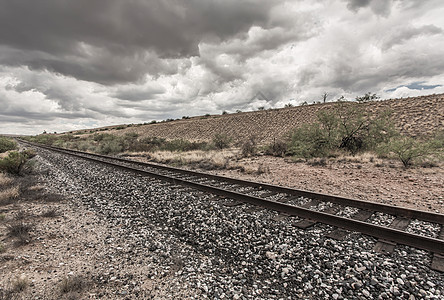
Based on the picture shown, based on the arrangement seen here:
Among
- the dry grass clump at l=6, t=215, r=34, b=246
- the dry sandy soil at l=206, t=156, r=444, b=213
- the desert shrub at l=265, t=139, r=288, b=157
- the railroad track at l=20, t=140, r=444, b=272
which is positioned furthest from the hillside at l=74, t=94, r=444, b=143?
the dry grass clump at l=6, t=215, r=34, b=246

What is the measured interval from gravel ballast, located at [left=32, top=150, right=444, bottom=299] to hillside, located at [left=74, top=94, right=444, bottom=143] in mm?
21983

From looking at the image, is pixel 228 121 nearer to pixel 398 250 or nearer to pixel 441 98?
pixel 441 98

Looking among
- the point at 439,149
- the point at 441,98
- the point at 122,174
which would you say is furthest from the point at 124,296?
the point at 441,98

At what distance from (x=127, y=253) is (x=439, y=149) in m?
16.1

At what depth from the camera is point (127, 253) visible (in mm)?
4387

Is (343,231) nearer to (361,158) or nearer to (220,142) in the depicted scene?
(361,158)

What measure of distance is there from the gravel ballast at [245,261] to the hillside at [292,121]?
2198cm

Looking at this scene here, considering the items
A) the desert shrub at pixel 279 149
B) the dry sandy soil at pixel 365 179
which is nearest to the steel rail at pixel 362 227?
the dry sandy soil at pixel 365 179

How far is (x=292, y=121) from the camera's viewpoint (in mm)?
48719

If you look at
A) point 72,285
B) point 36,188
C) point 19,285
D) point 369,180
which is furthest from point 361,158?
point 36,188

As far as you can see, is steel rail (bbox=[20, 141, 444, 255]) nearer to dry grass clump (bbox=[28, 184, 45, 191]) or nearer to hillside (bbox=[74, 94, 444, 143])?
dry grass clump (bbox=[28, 184, 45, 191])

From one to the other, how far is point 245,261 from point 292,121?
47.8m

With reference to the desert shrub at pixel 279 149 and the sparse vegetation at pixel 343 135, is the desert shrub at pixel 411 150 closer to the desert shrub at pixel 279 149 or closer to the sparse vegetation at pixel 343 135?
the sparse vegetation at pixel 343 135

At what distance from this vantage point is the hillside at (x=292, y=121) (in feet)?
110
